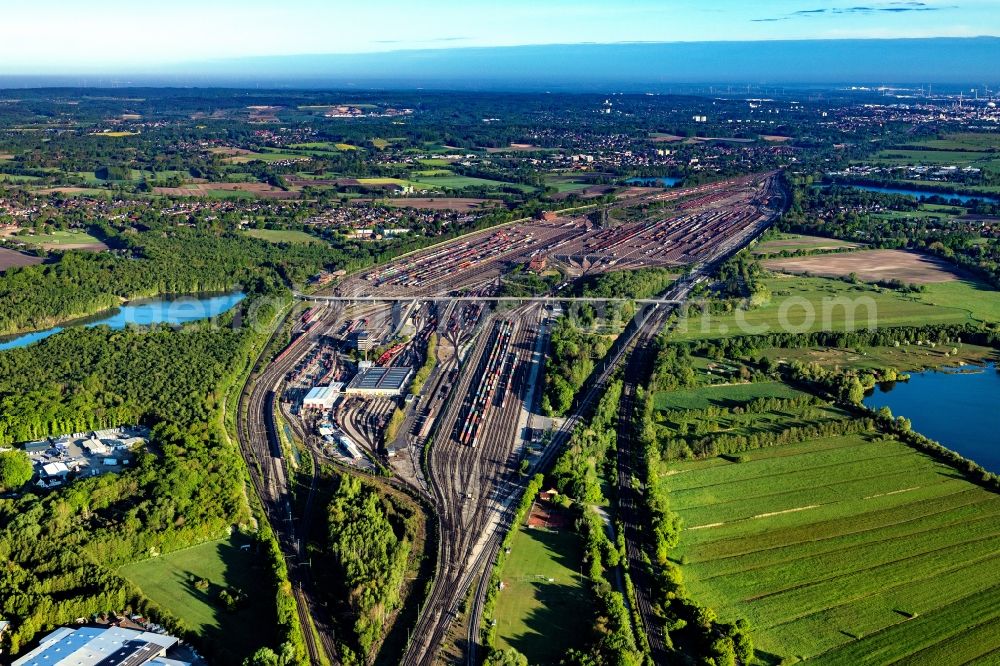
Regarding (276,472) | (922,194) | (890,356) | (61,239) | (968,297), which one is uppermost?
(922,194)

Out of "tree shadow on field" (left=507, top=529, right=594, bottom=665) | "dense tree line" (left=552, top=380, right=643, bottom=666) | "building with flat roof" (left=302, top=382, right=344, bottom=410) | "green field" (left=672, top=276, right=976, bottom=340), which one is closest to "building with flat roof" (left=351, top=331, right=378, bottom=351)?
"building with flat roof" (left=302, top=382, right=344, bottom=410)

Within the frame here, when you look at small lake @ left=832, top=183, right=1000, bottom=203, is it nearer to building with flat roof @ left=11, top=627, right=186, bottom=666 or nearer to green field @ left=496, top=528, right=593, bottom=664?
green field @ left=496, top=528, right=593, bottom=664

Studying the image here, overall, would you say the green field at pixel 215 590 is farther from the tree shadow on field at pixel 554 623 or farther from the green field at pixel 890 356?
the green field at pixel 890 356

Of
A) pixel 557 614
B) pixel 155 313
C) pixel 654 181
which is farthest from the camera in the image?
pixel 654 181

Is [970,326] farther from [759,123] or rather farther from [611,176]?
[759,123]

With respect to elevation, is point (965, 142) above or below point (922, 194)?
→ above

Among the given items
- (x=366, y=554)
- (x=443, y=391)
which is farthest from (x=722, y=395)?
(x=366, y=554)

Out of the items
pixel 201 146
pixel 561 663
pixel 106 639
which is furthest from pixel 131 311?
pixel 201 146

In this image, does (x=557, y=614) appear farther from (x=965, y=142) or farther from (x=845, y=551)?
(x=965, y=142)
